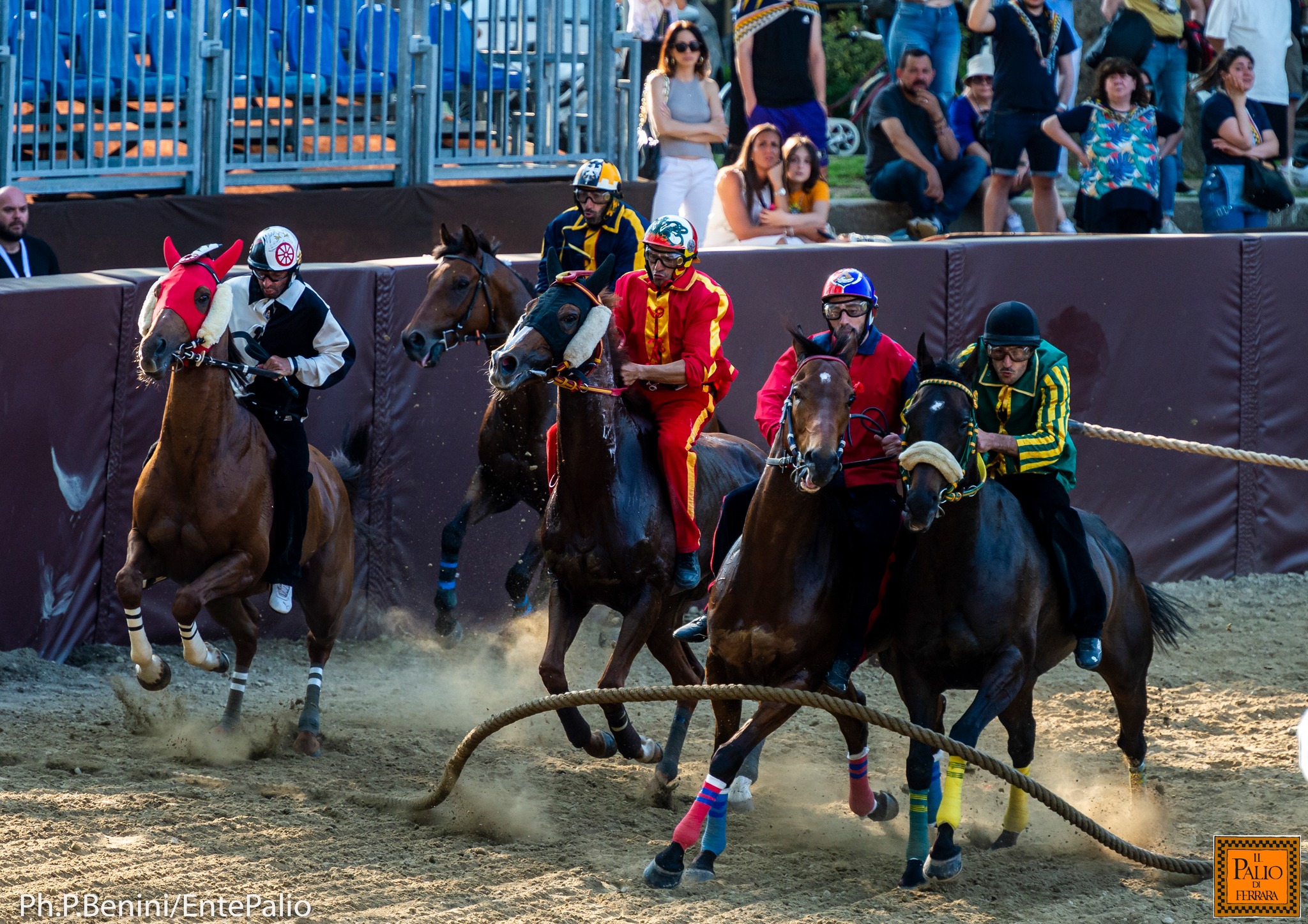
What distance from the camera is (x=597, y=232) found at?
929cm

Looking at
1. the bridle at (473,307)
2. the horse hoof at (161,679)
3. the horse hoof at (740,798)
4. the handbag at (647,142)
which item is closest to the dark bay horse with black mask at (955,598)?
the horse hoof at (740,798)

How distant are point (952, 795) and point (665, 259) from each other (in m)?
2.90

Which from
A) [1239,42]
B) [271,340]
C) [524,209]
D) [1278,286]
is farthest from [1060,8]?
[271,340]

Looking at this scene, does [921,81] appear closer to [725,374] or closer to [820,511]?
[725,374]

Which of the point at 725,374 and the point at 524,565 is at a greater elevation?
the point at 725,374

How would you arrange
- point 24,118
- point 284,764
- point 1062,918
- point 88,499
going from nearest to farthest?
point 1062,918, point 284,764, point 88,499, point 24,118

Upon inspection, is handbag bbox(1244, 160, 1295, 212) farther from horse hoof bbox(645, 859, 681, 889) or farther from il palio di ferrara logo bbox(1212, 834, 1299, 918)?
horse hoof bbox(645, 859, 681, 889)

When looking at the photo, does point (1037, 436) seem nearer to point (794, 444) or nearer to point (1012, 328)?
point (1012, 328)

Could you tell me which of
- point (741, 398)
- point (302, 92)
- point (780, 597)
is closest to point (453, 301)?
point (741, 398)

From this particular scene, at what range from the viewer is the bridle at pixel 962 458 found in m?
6.10

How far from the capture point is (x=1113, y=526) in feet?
39.6

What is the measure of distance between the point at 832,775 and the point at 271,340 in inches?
147

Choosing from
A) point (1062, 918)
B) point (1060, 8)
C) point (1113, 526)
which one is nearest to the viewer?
point (1062, 918)

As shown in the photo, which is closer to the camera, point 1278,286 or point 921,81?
point 1278,286
